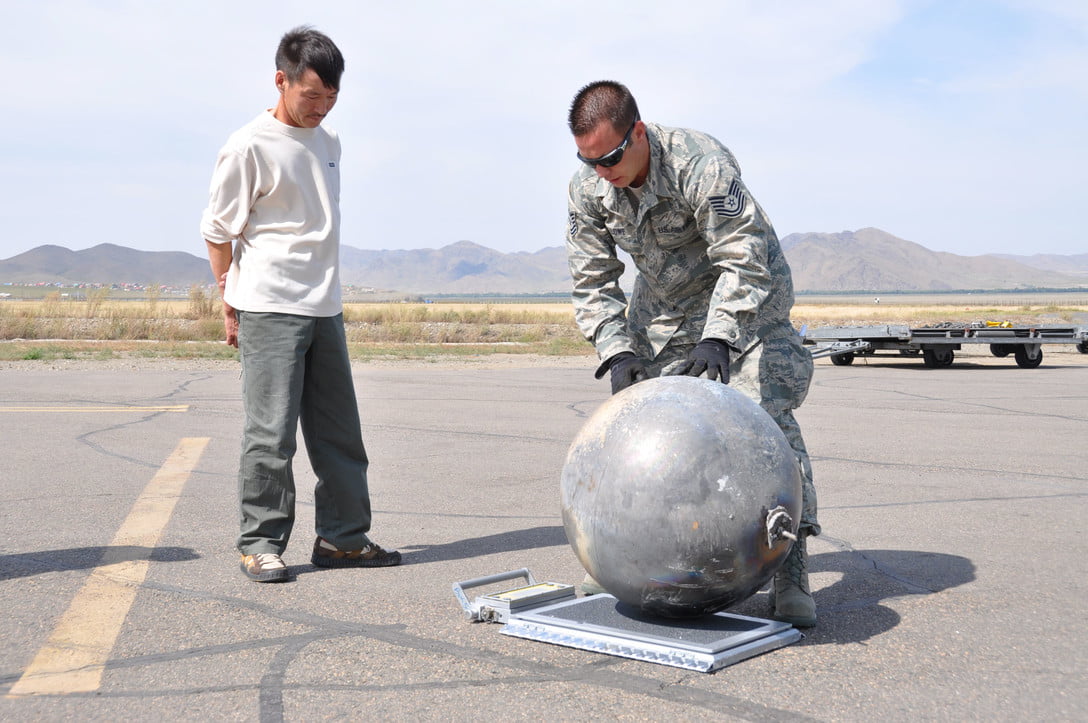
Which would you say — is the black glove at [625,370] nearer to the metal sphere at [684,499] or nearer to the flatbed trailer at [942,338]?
the metal sphere at [684,499]

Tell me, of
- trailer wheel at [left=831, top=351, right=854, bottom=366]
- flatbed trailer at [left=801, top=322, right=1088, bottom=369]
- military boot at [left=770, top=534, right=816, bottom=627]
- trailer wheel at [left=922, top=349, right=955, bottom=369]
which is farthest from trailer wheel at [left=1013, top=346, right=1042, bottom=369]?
military boot at [left=770, top=534, right=816, bottom=627]

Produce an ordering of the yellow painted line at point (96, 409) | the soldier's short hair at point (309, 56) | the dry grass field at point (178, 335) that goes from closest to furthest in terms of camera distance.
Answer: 1. the soldier's short hair at point (309, 56)
2. the yellow painted line at point (96, 409)
3. the dry grass field at point (178, 335)

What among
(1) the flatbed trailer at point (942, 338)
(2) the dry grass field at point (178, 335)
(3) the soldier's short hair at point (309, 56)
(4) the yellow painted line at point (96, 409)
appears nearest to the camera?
(3) the soldier's short hair at point (309, 56)

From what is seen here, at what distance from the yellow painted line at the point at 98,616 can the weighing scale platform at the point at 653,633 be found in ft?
4.69

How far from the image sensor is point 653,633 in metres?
3.88

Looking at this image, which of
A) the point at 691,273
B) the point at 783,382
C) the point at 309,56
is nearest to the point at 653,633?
the point at 783,382

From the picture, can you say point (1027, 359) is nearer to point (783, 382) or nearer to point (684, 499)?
point (783, 382)

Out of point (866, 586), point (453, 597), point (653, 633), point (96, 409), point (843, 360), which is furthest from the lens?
point (843, 360)

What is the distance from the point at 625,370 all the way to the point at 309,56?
6.36 feet

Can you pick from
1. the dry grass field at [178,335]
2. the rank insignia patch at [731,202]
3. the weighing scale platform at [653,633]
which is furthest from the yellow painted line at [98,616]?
the dry grass field at [178,335]

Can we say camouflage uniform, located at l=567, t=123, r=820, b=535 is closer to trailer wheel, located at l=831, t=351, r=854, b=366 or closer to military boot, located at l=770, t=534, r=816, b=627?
military boot, located at l=770, t=534, r=816, b=627

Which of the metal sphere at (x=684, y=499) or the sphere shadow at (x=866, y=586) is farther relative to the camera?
the sphere shadow at (x=866, y=586)

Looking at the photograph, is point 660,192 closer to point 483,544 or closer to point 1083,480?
point 483,544

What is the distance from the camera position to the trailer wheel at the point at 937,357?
2056 centimetres
